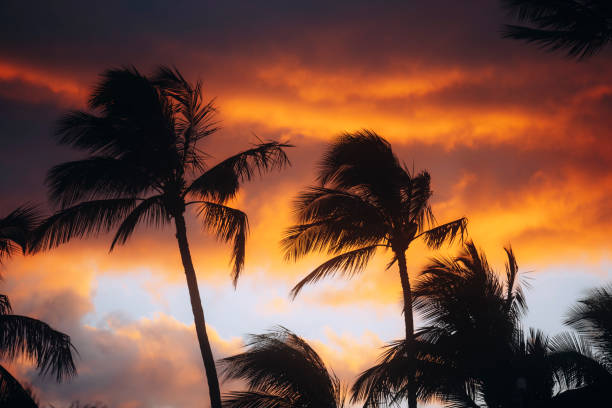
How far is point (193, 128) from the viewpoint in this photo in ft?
51.0

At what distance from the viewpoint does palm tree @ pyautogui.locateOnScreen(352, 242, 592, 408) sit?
1147 centimetres

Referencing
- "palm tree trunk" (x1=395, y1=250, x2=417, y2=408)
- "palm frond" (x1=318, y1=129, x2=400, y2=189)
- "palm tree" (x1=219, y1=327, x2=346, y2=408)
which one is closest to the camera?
"palm tree" (x1=219, y1=327, x2=346, y2=408)

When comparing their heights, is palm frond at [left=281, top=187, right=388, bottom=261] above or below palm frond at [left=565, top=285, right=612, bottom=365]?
above

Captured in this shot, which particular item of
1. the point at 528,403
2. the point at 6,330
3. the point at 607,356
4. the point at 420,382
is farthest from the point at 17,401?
the point at 607,356

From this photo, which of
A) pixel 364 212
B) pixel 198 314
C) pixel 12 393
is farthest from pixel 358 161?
pixel 12 393

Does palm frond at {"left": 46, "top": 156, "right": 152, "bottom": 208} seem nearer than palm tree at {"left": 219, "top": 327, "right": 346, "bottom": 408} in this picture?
No

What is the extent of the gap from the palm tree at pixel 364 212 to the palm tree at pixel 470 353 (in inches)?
149

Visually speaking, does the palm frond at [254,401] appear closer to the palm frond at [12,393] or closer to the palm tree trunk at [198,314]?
the palm tree trunk at [198,314]

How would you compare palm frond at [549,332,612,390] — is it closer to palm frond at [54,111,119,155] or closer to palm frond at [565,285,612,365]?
palm frond at [565,285,612,365]

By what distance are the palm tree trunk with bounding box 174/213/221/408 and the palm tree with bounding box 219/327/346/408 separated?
2908 millimetres

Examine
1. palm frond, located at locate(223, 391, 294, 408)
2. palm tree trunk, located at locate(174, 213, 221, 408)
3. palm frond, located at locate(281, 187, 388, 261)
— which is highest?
palm frond, located at locate(281, 187, 388, 261)

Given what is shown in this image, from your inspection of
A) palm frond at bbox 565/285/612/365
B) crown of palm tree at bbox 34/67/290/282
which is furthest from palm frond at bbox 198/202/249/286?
palm frond at bbox 565/285/612/365

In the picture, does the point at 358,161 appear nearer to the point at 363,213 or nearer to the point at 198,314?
the point at 363,213

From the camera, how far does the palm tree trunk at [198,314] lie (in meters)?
13.7
